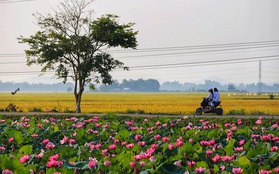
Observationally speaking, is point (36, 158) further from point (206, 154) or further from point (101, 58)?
point (101, 58)

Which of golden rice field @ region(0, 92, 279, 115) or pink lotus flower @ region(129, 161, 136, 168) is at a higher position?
pink lotus flower @ region(129, 161, 136, 168)

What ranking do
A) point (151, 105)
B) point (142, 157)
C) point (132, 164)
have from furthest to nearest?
point (151, 105) < point (142, 157) < point (132, 164)

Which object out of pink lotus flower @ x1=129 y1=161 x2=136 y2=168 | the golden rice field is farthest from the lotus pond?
the golden rice field

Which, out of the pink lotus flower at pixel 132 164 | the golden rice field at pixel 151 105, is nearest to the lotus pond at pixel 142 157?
the pink lotus flower at pixel 132 164

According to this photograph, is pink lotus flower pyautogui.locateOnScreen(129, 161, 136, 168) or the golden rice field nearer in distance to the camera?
pink lotus flower pyautogui.locateOnScreen(129, 161, 136, 168)

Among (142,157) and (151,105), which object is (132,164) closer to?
(142,157)

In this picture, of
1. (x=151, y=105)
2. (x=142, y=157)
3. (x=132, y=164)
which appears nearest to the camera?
(x=132, y=164)

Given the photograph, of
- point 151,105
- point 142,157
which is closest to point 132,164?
point 142,157

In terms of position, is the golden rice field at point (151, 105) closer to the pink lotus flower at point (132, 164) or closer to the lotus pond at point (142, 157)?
the lotus pond at point (142, 157)

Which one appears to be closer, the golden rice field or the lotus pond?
the lotus pond

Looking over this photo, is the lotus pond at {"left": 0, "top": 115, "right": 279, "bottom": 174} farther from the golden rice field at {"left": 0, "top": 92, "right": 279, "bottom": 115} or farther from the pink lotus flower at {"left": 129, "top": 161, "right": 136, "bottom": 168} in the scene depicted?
the golden rice field at {"left": 0, "top": 92, "right": 279, "bottom": 115}

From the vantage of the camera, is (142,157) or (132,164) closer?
(132,164)

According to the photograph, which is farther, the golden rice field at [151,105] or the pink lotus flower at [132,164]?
the golden rice field at [151,105]

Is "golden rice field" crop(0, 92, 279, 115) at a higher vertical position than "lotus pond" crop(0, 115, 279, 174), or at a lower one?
lower
